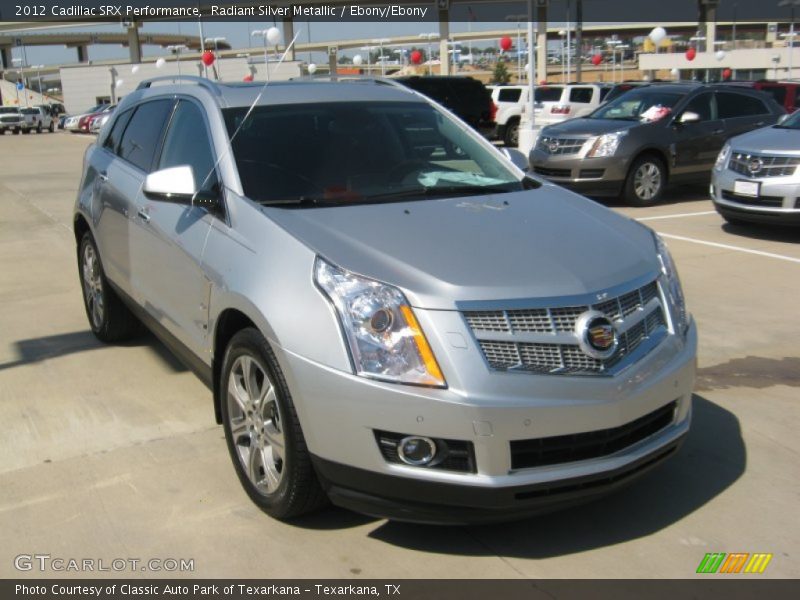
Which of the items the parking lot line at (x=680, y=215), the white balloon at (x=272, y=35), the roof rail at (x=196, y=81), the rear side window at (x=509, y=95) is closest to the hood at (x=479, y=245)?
the roof rail at (x=196, y=81)

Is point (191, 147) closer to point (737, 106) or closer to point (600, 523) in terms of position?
point (600, 523)

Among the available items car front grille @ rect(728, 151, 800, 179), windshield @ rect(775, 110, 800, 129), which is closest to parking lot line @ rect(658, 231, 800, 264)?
car front grille @ rect(728, 151, 800, 179)

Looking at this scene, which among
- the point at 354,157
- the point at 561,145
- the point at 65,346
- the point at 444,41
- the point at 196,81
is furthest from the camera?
the point at 444,41

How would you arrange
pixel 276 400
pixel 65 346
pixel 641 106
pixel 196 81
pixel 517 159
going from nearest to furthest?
1. pixel 276 400
2. pixel 196 81
3. pixel 517 159
4. pixel 65 346
5. pixel 641 106

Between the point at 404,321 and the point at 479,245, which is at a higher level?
the point at 479,245

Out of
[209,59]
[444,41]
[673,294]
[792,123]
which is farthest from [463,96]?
[444,41]

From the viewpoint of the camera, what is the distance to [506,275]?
10.3ft

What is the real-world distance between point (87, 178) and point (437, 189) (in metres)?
3.09

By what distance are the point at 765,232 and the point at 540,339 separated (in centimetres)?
785

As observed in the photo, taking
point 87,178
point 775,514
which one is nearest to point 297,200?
point 775,514

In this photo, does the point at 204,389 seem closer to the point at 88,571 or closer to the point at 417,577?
the point at 88,571

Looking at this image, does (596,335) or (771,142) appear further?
(771,142)

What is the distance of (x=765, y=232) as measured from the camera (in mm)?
9859

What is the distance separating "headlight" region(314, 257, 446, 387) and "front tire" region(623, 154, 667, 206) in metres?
9.36
